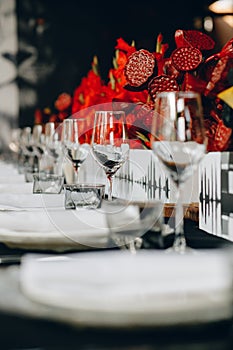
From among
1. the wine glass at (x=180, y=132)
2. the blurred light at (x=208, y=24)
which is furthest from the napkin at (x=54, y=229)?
the blurred light at (x=208, y=24)

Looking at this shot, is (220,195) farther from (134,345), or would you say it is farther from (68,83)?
(68,83)

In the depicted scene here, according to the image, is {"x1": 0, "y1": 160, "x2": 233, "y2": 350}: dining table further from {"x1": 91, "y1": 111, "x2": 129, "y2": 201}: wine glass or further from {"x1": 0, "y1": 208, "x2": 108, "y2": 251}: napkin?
{"x1": 91, "y1": 111, "x2": 129, "y2": 201}: wine glass

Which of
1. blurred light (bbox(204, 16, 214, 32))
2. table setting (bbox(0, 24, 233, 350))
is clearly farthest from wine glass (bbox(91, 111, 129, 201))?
blurred light (bbox(204, 16, 214, 32))

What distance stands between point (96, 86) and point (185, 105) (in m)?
1.40

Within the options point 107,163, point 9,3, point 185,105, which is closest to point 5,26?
point 9,3

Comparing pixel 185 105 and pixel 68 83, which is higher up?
pixel 68 83

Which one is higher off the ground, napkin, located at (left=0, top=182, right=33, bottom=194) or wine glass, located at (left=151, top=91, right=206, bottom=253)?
wine glass, located at (left=151, top=91, right=206, bottom=253)

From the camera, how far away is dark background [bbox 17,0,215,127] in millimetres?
4090

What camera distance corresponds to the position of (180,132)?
2.58 ft

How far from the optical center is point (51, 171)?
8.04 ft

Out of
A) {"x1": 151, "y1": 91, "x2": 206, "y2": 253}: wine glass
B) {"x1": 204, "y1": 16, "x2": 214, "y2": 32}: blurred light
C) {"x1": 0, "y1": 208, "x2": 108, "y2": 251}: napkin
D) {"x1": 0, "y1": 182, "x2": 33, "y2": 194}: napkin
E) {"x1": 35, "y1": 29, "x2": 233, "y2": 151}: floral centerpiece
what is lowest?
{"x1": 0, "y1": 208, "x2": 108, "y2": 251}: napkin

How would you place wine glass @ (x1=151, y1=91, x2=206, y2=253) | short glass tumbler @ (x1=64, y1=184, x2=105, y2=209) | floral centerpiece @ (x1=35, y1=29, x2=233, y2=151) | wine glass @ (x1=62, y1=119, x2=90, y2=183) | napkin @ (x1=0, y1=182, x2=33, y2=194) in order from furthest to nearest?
1. wine glass @ (x1=62, y1=119, x2=90, y2=183)
2. napkin @ (x1=0, y1=182, x2=33, y2=194)
3. short glass tumbler @ (x1=64, y1=184, x2=105, y2=209)
4. floral centerpiece @ (x1=35, y1=29, x2=233, y2=151)
5. wine glass @ (x1=151, y1=91, x2=206, y2=253)

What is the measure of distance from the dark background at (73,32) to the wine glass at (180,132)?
3.26 m

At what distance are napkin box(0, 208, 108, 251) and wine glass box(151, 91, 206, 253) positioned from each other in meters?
0.12
